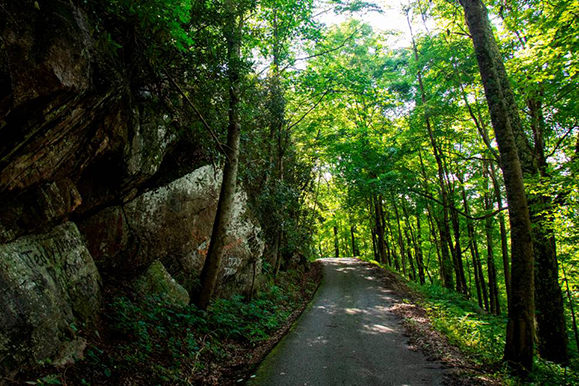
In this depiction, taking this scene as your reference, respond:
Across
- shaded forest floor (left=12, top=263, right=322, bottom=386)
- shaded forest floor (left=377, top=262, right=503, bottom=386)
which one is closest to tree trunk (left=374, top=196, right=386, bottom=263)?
shaded forest floor (left=377, top=262, right=503, bottom=386)

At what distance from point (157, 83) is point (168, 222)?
13.9 feet

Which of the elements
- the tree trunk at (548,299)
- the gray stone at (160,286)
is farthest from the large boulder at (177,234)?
the tree trunk at (548,299)

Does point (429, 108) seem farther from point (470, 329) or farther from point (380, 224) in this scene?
point (380, 224)

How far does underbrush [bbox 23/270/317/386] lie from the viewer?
4652 mm

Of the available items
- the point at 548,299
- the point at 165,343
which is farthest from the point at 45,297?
the point at 548,299

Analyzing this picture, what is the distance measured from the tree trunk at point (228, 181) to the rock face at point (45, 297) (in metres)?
2.92

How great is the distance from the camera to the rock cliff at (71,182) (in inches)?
150

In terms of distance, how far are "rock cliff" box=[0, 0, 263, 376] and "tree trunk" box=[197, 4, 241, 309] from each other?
30.2 inches

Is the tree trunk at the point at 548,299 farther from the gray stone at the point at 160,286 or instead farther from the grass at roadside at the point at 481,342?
the gray stone at the point at 160,286

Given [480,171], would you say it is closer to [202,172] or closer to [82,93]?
[202,172]

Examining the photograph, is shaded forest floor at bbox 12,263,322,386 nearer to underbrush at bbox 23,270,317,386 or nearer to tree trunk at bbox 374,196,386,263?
underbrush at bbox 23,270,317,386

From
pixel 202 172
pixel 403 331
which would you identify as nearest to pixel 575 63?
pixel 403 331

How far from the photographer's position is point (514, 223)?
20.5 feet

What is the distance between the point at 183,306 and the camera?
795 cm
